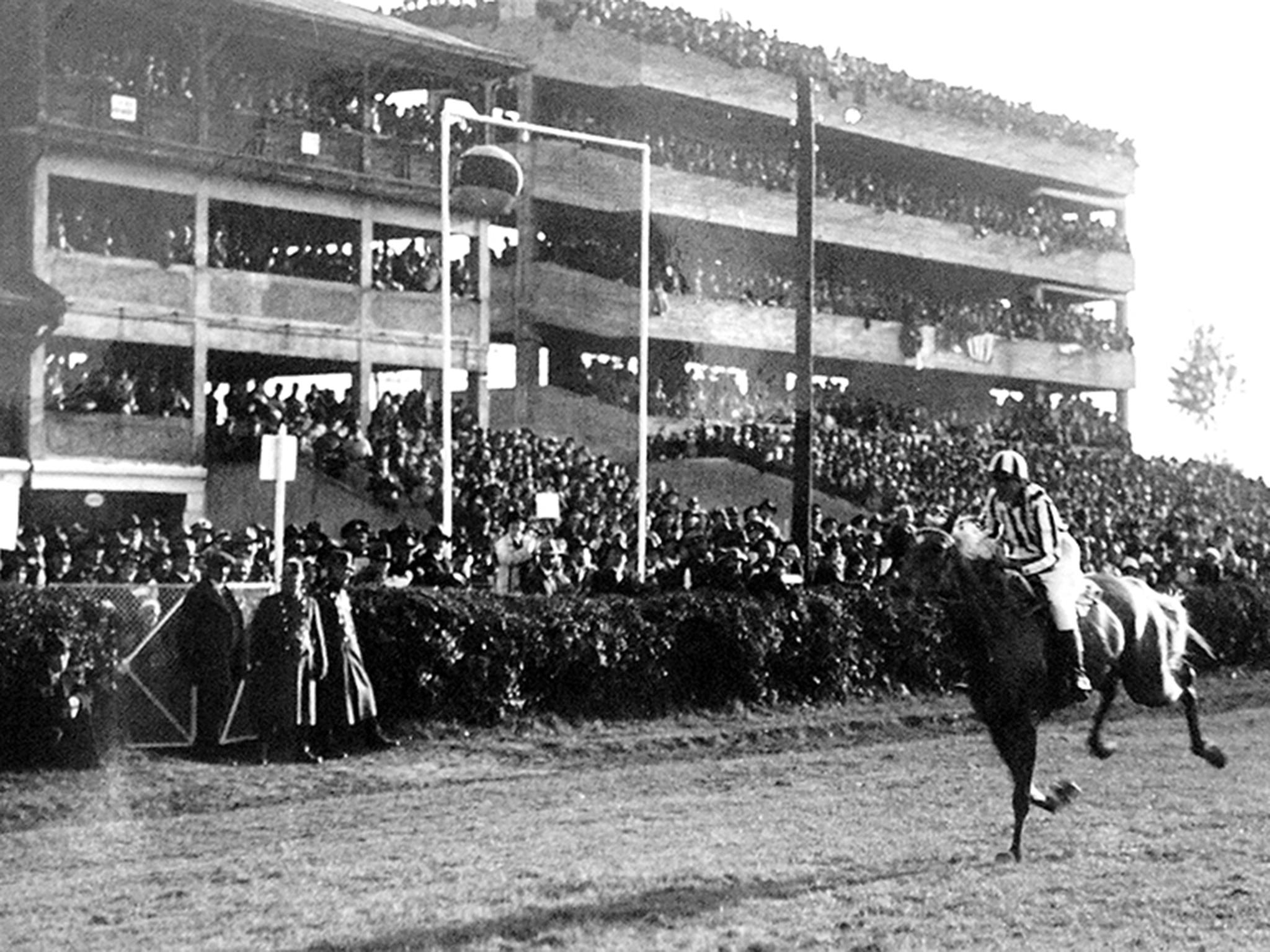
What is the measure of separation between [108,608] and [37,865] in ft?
12.8

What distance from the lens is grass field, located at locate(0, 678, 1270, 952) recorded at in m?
8.85

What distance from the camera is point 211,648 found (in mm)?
15297

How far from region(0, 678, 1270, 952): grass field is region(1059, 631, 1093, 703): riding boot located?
854 mm

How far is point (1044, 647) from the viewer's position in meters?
11.9

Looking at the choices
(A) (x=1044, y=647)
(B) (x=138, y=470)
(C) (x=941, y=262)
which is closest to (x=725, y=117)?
(C) (x=941, y=262)

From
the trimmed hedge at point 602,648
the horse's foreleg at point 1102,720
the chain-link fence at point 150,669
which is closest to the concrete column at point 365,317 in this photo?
the trimmed hedge at point 602,648

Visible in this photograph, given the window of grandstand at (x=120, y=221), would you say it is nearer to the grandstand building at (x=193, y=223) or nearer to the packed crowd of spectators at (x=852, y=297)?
the grandstand building at (x=193, y=223)

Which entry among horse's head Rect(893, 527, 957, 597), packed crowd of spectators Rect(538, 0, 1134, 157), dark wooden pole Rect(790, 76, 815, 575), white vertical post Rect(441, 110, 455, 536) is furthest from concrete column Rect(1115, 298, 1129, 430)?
horse's head Rect(893, 527, 957, 597)

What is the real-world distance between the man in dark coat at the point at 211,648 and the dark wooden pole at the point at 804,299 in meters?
7.59

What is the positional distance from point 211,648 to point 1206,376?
68.4 metres

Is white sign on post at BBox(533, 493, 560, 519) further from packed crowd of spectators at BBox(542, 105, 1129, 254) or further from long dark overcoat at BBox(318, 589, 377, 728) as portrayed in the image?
packed crowd of spectators at BBox(542, 105, 1129, 254)

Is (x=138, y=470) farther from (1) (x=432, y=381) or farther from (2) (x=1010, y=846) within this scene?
(2) (x=1010, y=846)

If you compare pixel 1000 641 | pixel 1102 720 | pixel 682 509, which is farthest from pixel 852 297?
pixel 1000 641

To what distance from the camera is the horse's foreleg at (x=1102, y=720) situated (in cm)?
1348
